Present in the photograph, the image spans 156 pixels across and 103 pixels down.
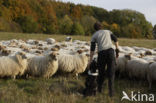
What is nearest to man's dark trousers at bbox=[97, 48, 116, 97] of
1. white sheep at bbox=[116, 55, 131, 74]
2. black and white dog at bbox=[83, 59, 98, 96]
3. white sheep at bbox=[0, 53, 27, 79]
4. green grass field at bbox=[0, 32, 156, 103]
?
black and white dog at bbox=[83, 59, 98, 96]

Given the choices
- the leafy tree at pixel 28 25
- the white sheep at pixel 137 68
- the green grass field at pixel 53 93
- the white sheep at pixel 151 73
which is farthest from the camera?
the leafy tree at pixel 28 25

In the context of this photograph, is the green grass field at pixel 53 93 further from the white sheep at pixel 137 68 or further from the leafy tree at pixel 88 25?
the leafy tree at pixel 88 25

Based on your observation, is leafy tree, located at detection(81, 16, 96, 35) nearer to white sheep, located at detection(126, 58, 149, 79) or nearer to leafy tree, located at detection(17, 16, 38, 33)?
leafy tree, located at detection(17, 16, 38, 33)

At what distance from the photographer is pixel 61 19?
2623 inches

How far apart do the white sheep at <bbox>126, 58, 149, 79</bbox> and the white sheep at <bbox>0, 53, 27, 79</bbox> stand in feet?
14.0

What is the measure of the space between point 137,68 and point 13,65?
483 cm

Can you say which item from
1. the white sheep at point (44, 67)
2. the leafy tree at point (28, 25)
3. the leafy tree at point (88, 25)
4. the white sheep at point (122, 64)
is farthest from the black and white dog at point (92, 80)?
the leafy tree at point (88, 25)

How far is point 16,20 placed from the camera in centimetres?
5412

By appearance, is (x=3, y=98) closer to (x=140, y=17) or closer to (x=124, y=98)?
(x=124, y=98)

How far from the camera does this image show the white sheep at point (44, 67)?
8.63 m

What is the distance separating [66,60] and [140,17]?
7501cm

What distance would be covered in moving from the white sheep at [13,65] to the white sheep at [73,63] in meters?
1.54

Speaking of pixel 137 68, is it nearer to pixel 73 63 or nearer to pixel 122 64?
pixel 122 64

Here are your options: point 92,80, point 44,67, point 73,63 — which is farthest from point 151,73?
point 44,67
